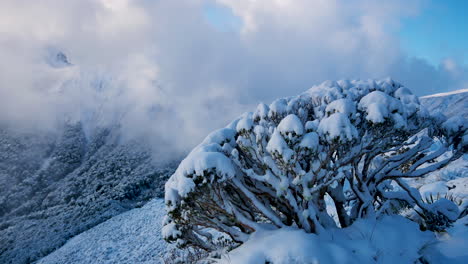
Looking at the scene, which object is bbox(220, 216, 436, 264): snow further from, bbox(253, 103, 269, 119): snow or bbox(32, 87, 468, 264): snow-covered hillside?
bbox(253, 103, 269, 119): snow

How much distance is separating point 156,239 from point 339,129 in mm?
15460

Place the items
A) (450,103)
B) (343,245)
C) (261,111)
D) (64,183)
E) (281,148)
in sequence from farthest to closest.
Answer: (64,183), (450,103), (261,111), (343,245), (281,148)

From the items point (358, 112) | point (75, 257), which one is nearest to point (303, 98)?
point (358, 112)

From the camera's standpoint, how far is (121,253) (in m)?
16.6

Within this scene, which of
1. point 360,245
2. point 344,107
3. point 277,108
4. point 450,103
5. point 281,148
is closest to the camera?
point 281,148

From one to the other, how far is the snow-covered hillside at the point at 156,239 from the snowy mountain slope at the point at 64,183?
10.9ft

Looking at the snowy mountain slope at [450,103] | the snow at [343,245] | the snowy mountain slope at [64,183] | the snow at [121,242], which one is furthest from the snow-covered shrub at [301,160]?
the snowy mountain slope at [450,103]

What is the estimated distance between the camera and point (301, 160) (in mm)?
6070

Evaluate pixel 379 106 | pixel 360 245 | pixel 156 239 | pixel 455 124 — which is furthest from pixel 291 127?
pixel 156 239

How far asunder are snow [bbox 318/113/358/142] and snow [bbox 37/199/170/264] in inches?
467

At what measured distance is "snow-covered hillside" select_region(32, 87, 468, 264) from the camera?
598 cm

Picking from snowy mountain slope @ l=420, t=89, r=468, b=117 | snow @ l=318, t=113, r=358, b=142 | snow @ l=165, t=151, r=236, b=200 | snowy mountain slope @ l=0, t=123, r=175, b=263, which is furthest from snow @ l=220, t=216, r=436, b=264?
snowy mountain slope @ l=420, t=89, r=468, b=117

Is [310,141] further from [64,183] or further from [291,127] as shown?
[64,183]

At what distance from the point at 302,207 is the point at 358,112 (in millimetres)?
2602
